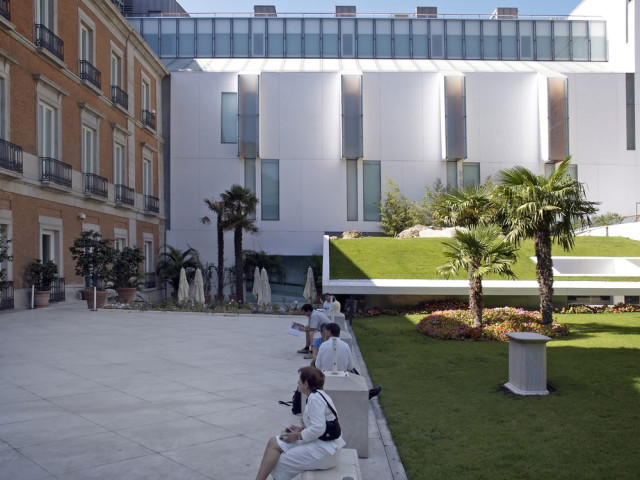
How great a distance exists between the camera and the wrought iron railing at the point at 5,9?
18.8 m

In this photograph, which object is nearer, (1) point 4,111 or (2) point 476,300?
(2) point 476,300

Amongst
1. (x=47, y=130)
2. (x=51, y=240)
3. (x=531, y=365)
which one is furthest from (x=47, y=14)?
(x=531, y=365)

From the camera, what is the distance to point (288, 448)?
4.95 metres

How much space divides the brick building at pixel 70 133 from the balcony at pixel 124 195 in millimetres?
64

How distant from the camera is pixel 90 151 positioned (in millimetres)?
26703

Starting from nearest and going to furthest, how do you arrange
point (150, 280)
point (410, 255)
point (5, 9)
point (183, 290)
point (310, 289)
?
point (5, 9) < point (183, 290) < point (310, 289) < point (410, 255) < point (150, 280)

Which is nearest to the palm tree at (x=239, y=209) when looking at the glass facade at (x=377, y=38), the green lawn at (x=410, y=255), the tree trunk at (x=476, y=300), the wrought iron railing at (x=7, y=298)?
the green lawn at (x=410, y=255)

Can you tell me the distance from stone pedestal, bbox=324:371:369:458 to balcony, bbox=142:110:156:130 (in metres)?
30.5

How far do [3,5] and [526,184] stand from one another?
17.8 m

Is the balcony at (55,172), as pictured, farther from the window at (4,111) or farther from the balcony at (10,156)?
the window at (4,111)

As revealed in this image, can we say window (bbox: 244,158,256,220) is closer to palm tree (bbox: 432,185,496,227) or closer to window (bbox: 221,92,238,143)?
window (bbox: 221,92,238,143)

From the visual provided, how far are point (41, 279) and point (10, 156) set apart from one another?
4.51 metres

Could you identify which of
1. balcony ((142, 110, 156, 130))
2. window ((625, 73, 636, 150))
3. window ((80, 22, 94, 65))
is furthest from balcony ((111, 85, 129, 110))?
window ((625, 73, 636, 150))

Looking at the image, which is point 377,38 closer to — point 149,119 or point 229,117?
point 229,117
